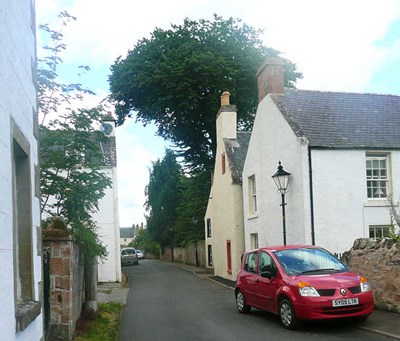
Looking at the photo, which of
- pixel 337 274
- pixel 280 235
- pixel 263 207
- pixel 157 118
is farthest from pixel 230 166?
pixel 337 274

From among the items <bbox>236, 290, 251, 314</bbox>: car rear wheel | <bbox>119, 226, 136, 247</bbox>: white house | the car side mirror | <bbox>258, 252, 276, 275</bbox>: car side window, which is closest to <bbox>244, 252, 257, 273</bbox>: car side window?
<bbox>258, 252, 276, 275</bbox>: car side window

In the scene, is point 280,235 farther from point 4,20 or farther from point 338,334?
point 4,20

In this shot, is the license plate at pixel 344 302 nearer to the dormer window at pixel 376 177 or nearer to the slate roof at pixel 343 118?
the slate roof at pixel 343 118

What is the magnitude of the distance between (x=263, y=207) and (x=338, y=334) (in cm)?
1244

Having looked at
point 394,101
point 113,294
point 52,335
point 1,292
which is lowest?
point 113,294

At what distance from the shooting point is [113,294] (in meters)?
21.2

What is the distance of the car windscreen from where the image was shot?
11.6 meters

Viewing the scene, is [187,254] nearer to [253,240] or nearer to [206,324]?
[253,240]

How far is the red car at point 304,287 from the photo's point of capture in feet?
34.4

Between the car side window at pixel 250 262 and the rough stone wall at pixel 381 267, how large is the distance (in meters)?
2.77

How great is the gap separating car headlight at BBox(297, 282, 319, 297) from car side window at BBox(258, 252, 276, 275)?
3.94 feet

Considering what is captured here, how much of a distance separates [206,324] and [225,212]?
16580mm

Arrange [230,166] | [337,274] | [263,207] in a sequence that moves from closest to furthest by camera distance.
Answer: [337,274]
[263,207]
[230,166]

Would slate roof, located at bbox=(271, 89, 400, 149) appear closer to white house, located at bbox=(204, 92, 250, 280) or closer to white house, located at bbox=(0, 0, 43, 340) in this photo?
white house, located at bbox=(204, 92, 250, 280)
